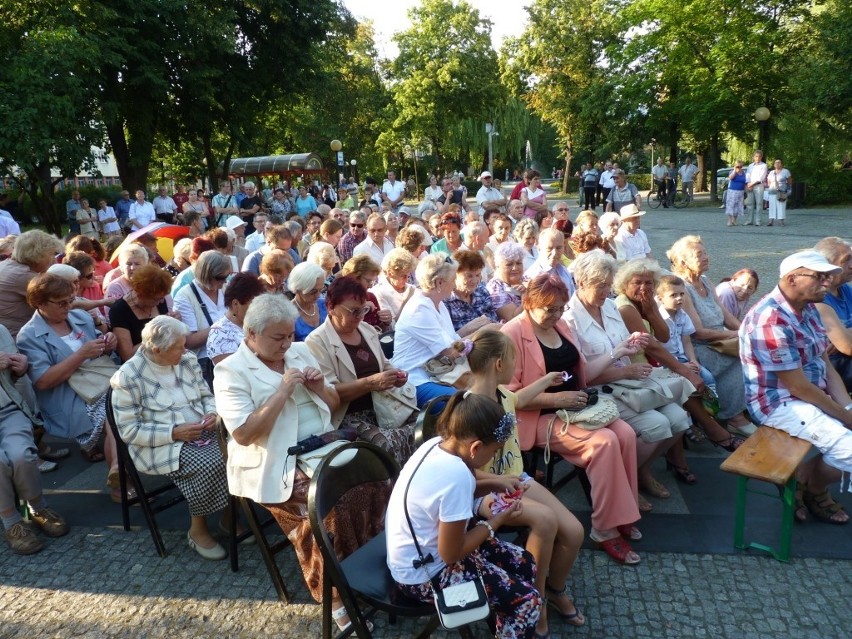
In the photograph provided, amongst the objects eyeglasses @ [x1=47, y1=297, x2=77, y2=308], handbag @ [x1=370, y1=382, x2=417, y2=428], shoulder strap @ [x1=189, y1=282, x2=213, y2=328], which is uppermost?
eyeglasses @ [x1=47, y1=297, x2=77, y2=308]

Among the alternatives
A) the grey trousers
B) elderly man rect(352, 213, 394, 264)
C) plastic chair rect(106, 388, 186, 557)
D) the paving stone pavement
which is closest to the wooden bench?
the paving stone pavement

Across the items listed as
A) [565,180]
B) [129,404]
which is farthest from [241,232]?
[565,180]

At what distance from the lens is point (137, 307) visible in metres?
4.68

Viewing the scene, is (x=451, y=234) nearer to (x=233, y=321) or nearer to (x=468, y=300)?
(x=468, y=300)

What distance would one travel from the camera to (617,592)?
10.8ft

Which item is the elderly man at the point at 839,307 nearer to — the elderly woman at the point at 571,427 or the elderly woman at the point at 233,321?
the elderly woman at the point at 571,427

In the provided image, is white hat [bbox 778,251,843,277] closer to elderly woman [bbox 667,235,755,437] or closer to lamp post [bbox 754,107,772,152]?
elderly woman [bbox 667,235,755,437]

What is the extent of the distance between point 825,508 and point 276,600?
3.27 m

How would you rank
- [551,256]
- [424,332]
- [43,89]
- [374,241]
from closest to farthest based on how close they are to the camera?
[424,332] → [551,256] → [374,241] → [43,89]

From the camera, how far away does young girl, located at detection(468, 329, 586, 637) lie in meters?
2.89

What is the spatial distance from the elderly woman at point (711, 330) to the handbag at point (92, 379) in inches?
175

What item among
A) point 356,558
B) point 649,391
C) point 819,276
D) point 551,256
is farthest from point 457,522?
point 551,256

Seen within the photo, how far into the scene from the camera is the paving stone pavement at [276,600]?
3.05m

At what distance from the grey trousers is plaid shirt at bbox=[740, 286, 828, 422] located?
14.4ft
